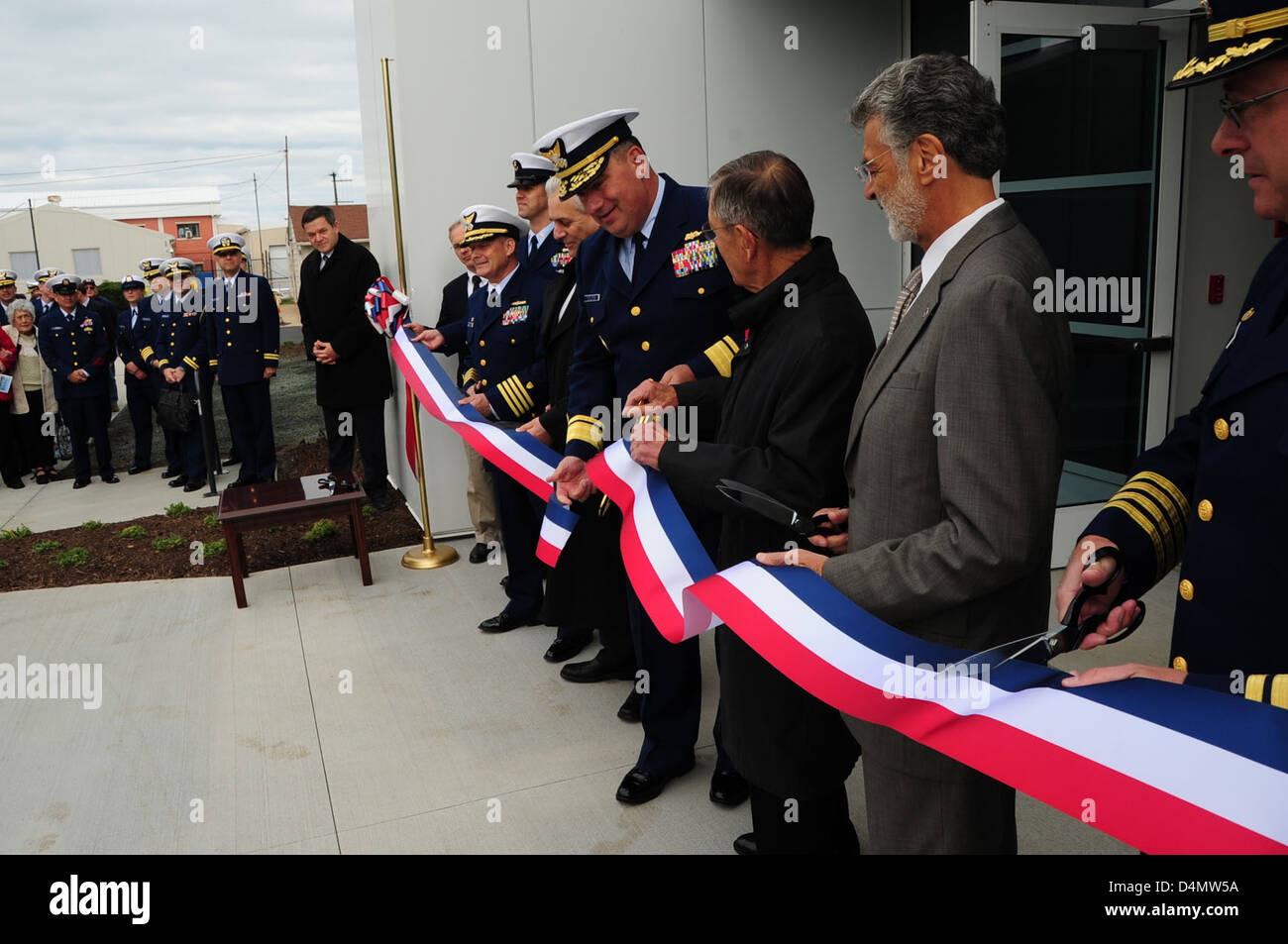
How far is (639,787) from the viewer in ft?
10.0

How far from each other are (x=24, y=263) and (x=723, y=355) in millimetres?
54339

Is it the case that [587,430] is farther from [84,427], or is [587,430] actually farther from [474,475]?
[84,427]

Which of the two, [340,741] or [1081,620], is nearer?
[1081,620]

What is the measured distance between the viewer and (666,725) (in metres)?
3.13

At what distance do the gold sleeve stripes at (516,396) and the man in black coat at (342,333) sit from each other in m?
2.87

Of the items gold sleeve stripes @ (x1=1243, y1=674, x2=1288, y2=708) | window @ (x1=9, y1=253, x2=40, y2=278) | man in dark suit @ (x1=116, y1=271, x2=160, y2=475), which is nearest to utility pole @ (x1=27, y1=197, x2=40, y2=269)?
window @ (x1=9, y1=253, x2=40, y2=278)

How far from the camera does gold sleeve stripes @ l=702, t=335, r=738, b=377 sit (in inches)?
108

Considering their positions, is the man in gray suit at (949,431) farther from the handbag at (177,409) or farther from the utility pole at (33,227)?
the utility pole at (33,227)

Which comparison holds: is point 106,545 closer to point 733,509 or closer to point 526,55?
point 526,55

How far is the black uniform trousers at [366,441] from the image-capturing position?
6914 millimetres

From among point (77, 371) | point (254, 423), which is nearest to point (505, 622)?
point (254, 423)

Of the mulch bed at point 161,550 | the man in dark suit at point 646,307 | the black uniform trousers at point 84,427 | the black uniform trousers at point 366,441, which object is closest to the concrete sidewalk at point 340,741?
the man in dark suit at point 646,307

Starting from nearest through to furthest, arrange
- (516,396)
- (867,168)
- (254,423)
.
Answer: (867,168) < (516,396) < (254,423)

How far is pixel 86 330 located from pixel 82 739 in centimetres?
662
